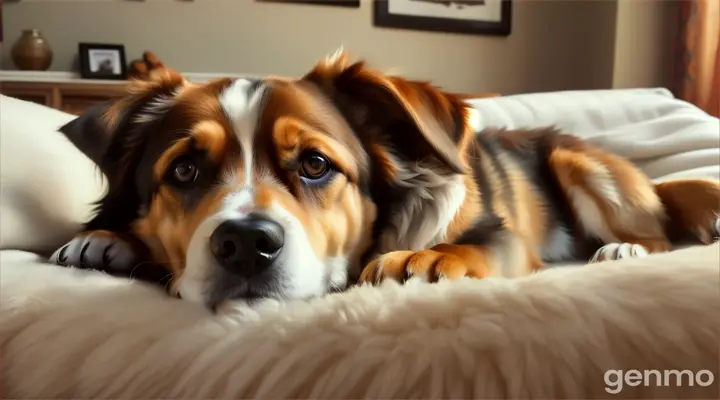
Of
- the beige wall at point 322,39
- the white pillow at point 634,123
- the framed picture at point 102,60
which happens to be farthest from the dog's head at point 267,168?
the framed picture at point 102,60

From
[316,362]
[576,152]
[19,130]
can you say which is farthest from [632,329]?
[19,130]

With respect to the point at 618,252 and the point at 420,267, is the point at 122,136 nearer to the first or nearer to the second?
the point at 420,267

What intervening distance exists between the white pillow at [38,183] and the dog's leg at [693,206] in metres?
1.20

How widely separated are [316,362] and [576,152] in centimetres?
110

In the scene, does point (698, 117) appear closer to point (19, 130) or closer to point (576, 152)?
point (576, 152)

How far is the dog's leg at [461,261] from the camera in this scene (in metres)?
0.86

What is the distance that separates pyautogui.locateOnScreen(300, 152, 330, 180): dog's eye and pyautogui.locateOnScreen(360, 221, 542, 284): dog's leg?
16 cm

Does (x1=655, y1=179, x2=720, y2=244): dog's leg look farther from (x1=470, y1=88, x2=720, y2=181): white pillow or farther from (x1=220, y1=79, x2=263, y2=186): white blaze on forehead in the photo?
(x1=220, y1=79, x2=263, y2=186): white blaze on forehead

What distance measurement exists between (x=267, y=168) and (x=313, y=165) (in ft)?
0.24

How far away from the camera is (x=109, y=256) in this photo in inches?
41.1

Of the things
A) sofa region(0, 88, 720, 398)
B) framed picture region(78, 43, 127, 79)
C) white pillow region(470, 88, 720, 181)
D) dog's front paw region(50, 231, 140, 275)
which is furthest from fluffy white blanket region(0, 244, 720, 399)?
framed picture region(78, 43, 127, 79)

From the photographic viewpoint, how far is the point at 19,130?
1243 millimetres

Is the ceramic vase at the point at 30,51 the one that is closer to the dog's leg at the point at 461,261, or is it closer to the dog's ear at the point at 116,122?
the dog's ear at the point at 116,122

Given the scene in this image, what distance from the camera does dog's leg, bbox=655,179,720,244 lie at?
133 centimetres
